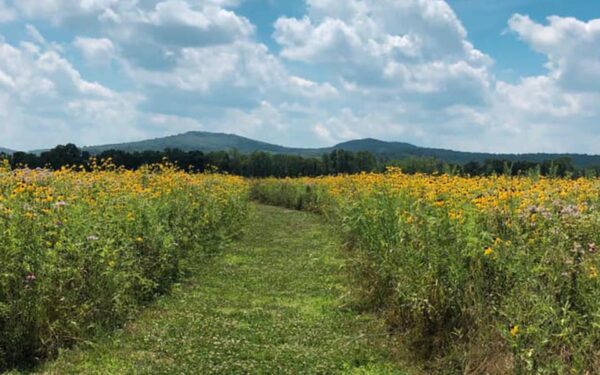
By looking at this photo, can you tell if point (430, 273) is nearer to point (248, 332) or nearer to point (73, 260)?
point (248, 332)

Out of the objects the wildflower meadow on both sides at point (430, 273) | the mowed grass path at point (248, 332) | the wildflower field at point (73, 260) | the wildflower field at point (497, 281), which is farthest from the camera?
the mowed grass path at point (248, 332)

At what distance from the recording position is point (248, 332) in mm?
7410

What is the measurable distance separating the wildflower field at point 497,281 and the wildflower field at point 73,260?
144 inches

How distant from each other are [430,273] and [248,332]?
9.07ft

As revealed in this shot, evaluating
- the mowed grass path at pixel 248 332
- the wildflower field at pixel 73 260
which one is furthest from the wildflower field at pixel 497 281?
the wildflower field at pixel 73 260

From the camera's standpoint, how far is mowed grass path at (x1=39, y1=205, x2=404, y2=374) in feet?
19.9

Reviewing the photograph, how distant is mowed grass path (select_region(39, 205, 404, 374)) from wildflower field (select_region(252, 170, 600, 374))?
68 centimetres

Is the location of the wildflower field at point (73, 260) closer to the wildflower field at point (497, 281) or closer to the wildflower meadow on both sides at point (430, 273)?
the wildflower meadow on both sides at point (430, 273)

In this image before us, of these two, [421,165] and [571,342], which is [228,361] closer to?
[571,342]

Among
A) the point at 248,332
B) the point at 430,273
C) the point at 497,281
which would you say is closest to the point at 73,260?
the point at 248,332

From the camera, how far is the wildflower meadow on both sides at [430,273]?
4.68m

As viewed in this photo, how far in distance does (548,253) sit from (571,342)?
92 cm

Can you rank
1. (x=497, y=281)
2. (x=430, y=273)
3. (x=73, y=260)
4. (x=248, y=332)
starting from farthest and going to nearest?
(x=248, y=332)
(x=73, y=260)
(x=430, y=273)
(x=497, y=281)

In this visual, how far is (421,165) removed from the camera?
68.6ft
